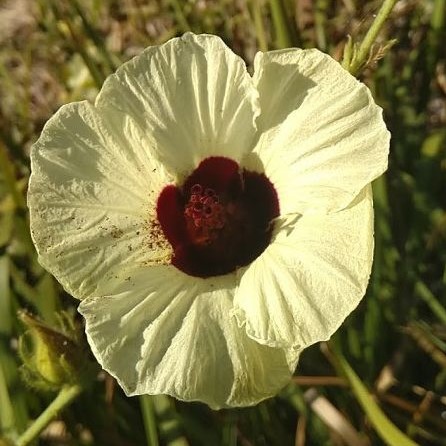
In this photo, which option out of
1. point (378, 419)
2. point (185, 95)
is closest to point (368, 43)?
point (185, 95)

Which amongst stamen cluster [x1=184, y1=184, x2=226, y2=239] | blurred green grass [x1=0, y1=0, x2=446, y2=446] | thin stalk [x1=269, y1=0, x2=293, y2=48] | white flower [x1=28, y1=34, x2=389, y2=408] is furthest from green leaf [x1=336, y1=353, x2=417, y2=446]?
thin stalk [x1=269, y1=0, x2=293, y2=48]

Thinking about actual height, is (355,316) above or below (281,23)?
below

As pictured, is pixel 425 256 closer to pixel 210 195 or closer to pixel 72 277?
pixel 210 195

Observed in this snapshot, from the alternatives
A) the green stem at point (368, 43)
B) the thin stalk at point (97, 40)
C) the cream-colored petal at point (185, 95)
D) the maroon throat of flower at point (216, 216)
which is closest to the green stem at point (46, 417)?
the maroon throat of flower at point (216, 216)

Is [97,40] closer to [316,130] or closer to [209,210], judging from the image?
[209,210]

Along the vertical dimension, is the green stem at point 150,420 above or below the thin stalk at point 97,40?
below

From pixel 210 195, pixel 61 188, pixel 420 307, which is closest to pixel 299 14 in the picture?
pixel 420 307

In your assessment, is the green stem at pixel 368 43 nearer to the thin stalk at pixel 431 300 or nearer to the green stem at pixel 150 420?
the thin stalk at pixel 431 300
